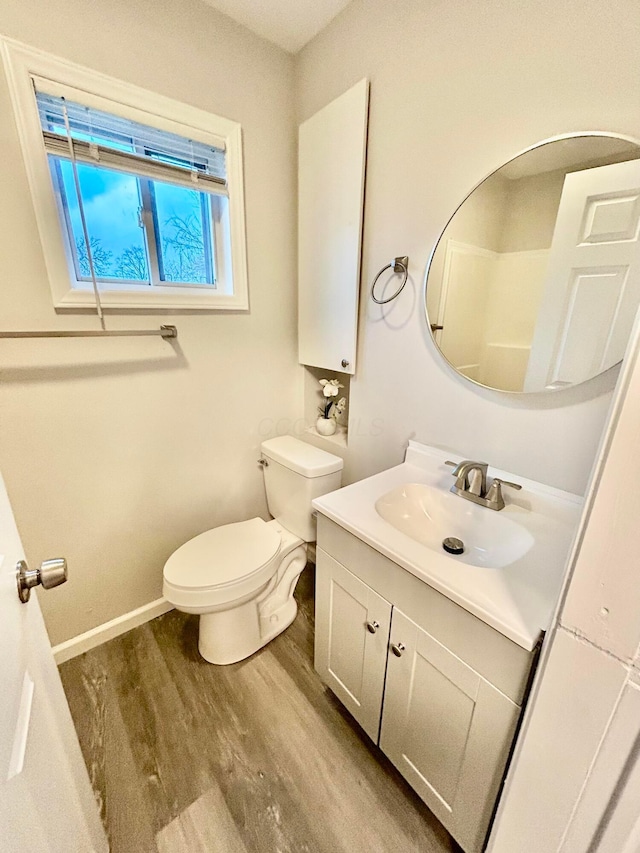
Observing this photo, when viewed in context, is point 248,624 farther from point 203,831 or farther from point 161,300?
point 161,300

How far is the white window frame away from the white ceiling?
324 millimetres

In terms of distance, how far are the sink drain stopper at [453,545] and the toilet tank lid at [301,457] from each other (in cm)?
61

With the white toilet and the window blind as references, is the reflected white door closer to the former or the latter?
the white toilet

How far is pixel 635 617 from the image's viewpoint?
0.47m

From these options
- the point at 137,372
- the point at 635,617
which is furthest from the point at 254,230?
the point at 635,617

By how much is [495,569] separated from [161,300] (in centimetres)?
142

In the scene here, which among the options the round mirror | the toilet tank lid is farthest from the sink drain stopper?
the toilet tank lid

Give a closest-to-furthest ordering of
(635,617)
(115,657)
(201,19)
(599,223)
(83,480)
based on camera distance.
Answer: (635,617) < (599,223) < (201,19) < (83,480) < (115,657)

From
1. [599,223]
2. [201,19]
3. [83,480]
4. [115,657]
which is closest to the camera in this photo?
[599,223]

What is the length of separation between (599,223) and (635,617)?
2.89 feet

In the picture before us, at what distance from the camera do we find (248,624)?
4.80 feet

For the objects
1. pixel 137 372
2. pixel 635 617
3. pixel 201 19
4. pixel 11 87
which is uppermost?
pixel 201 19

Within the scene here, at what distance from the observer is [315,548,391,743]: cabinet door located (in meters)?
1.01

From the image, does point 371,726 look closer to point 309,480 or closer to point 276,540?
Result: point 276,540
